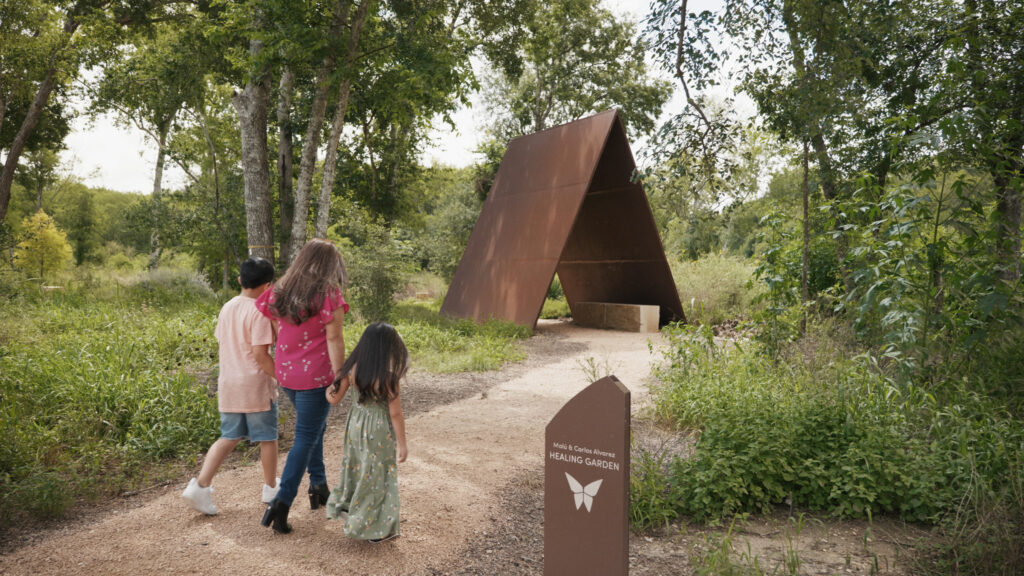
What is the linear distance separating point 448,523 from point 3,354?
5.20 meters

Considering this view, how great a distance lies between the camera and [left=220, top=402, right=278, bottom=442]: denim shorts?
3484 millimetres

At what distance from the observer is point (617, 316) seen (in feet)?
43.8

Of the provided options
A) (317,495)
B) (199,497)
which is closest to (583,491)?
(317,495)

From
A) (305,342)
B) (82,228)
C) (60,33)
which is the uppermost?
(60,33)

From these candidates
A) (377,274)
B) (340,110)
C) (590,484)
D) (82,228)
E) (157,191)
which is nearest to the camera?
(590,484)

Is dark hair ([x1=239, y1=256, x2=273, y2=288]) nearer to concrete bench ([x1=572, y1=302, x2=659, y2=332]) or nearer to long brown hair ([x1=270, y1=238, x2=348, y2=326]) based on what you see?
long brown hair ([x1=270, y1=238, x2=348, y2=326])

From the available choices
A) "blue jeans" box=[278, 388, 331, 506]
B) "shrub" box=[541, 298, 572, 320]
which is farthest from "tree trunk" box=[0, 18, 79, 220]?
"blue jeans" box=[278, 388, 331, 506]

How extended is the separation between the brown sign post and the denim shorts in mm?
1809

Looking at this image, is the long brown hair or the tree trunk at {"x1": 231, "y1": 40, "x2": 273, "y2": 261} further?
the tree trunk at {"x1": 231, "y1": 40, "x2": 273, "y2": 261}

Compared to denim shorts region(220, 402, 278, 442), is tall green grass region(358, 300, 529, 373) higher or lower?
lower

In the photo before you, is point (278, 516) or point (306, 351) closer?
point (278, 516)

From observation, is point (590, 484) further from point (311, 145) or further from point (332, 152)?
point (332, 152)

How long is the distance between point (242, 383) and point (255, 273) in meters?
0.65

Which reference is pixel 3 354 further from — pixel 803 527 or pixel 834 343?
pixel 834 343
